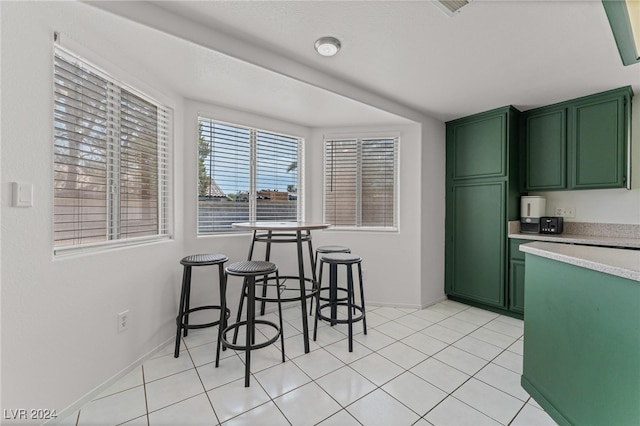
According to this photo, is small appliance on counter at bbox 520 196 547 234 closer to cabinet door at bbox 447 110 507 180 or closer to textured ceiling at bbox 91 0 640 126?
cabinet door at bbox 447 110 507 180

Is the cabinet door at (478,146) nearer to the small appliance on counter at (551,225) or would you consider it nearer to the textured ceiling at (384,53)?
the textured ceiling at (384,53)

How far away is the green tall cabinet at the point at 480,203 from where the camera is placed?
3.09m

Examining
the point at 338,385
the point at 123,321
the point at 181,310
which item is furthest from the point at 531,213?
the point at 123,321

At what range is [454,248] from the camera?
3553mm

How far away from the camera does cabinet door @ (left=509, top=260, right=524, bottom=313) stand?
297 cm

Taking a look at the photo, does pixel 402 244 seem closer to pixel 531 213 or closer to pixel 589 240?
pixel 531 213

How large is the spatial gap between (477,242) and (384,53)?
96.8 inches

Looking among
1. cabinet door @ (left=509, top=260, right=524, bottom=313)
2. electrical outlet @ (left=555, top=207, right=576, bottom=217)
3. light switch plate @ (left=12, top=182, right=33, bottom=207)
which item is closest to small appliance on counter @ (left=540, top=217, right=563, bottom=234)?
electrical outlet @ (left=555, top=207, right=576, bottom=217)

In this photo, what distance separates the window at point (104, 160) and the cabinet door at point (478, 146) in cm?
327

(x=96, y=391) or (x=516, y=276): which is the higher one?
(x=516, y=276)

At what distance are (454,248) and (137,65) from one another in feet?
12.3

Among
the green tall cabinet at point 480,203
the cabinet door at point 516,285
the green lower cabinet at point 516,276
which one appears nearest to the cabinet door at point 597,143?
the green tall cabinet at point 480,203

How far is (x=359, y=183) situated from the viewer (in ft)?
11.7

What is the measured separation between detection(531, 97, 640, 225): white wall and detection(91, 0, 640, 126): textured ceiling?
23.4 inches
